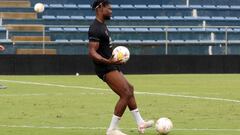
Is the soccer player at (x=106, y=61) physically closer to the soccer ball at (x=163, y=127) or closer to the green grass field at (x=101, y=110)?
the soccer ball at (x=163, y=127)

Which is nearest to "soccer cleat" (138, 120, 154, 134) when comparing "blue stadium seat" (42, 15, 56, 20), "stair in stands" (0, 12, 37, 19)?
"blue stadium seat" (42, 15, 56, 20)

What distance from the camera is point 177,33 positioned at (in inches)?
1651

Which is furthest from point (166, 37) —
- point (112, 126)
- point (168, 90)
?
point (112, 126)

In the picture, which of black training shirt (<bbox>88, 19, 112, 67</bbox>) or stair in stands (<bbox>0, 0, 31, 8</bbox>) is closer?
black training shirt (<bbox>88, 19, 112, 67</bbox>)

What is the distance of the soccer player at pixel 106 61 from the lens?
10773 millimetres

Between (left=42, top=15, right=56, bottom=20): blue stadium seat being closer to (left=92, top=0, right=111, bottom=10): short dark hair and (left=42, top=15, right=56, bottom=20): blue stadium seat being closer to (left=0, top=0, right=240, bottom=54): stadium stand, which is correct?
(left=0, top=0, right=240, bottom=54): stadium stand

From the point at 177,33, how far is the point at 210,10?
628 centimetres

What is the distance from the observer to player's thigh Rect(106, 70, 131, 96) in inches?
428

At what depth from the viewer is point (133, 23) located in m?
44.5

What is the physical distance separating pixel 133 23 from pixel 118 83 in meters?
→ 33.8

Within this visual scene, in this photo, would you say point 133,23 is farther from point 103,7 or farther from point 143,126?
point 143,126

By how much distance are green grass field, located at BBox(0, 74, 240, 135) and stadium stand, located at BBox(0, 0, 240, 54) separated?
561 inches

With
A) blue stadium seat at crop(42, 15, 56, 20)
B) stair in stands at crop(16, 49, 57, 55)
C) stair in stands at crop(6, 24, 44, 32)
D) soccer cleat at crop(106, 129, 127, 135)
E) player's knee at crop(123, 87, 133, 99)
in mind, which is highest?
blue stadium seat at crop(42, 15, 56, 20)

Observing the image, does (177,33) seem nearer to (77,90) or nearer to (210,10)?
(210,10)
